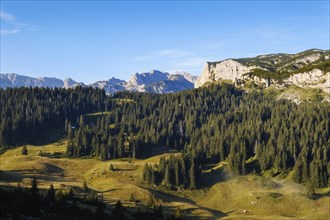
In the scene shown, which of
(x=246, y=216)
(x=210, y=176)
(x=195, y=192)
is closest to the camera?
(x=246, y=216)

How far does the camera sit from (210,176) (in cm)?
15812

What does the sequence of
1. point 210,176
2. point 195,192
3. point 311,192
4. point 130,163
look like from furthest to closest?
point 130,163
point 210,176
point 195,192
point 311,192

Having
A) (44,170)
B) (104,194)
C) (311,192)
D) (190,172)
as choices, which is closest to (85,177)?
(44,170)

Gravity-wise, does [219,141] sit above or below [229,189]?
above

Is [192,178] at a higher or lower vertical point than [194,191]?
higher

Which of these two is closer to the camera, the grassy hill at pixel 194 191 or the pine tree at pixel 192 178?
the grassy hill at pixel 194 191

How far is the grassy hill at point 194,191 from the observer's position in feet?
392

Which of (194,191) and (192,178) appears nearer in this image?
(194,191)

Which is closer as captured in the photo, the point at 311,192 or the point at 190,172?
the point at 311,192

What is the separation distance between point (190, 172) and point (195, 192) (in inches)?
330

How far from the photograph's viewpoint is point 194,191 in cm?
14438

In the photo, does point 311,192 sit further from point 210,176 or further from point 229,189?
point 210,176

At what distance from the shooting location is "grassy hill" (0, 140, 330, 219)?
119562mm

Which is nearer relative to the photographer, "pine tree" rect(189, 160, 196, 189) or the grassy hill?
the grassy hill
